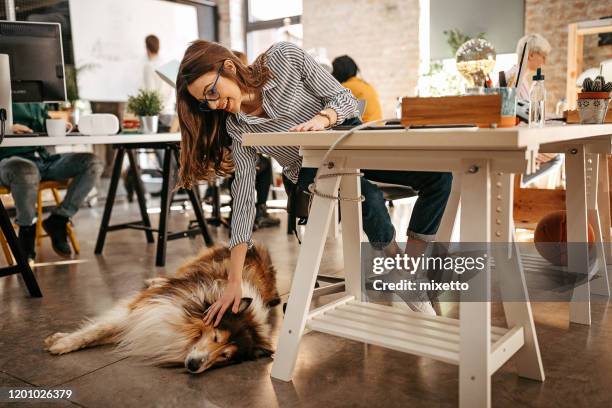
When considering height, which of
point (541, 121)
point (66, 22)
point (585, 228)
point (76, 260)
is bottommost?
point (76, 260)

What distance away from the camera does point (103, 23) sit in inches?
254

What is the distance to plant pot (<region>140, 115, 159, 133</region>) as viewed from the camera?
296cm

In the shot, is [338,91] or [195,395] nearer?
[195,395]

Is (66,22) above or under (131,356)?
above

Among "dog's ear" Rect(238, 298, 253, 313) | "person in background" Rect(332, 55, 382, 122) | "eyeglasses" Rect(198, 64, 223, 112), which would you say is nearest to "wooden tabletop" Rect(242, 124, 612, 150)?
"eyeglasses" Rect(198, 64, 223, 112)

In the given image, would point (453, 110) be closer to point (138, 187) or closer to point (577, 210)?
point (577, 210)

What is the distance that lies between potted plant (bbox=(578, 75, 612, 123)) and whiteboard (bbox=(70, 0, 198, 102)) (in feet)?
18.9

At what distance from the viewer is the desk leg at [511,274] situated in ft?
4.01

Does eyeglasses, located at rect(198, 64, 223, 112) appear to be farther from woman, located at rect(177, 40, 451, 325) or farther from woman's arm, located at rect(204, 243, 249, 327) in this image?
woman's arm, located at rect(204, 243, 249, 327)

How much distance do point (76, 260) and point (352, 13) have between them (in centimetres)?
534

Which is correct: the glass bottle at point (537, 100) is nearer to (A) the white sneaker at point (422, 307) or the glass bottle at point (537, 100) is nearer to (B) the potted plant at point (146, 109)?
(A) the white sneaker at point (422, 307)

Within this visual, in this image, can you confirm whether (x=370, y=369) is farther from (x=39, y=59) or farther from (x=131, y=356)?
(x=39, y=59)

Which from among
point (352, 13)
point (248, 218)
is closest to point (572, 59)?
point (352, 13)

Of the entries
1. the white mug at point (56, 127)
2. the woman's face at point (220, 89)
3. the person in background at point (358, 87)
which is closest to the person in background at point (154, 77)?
the person in background at point (358, 87)
